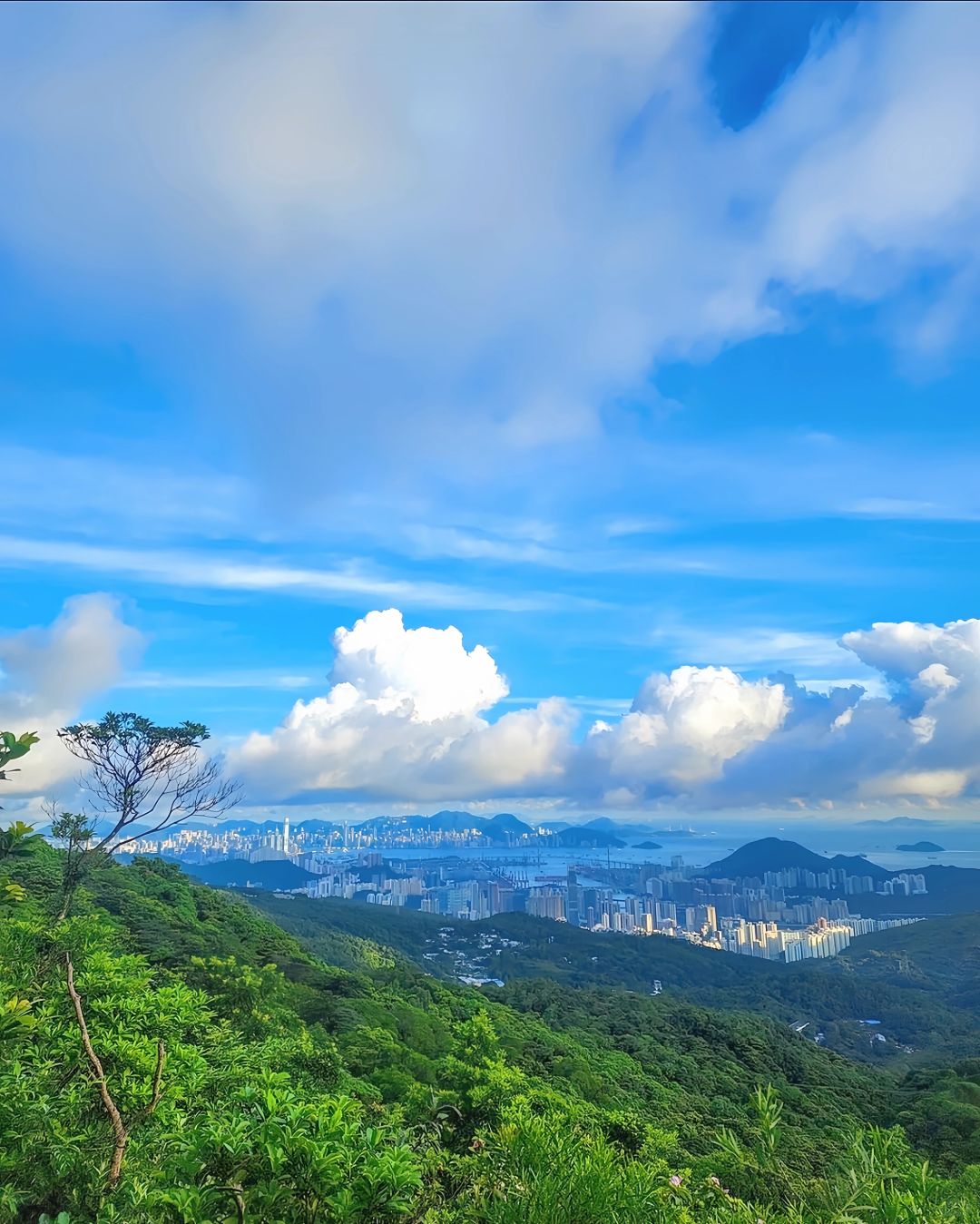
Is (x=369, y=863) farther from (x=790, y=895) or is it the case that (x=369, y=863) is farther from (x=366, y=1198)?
(x=366, y=1198)

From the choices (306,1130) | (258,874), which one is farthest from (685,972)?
(258,874)

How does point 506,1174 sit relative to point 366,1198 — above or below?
below

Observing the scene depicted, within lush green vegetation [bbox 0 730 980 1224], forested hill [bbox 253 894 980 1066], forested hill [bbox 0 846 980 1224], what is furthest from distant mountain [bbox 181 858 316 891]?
forested hill [bbox 0 846 980 1224]

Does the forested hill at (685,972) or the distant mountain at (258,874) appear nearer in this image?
the forested hill at (685,972)

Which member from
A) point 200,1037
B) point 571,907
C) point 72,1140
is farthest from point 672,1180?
point 571,907

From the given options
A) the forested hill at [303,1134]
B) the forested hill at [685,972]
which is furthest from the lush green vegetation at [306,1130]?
the forested hill at [685,972]

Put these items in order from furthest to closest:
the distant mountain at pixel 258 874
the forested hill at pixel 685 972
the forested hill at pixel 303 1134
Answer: the distant mountain at pixel 258 874 → the forested hill at pixel 685 972 → the forested hill at pixel 303 1134

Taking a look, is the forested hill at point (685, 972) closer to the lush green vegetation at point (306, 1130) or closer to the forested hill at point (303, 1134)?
the lush green vegetation at point (306, 1130)

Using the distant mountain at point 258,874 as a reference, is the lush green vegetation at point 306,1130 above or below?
above

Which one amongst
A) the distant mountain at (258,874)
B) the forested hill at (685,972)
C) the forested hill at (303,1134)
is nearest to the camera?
the forested hill at (303,1134)

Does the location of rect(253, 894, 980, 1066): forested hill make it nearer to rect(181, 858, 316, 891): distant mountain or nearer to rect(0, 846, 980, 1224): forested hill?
rect(0, 846, 980, 1224): forested hill
